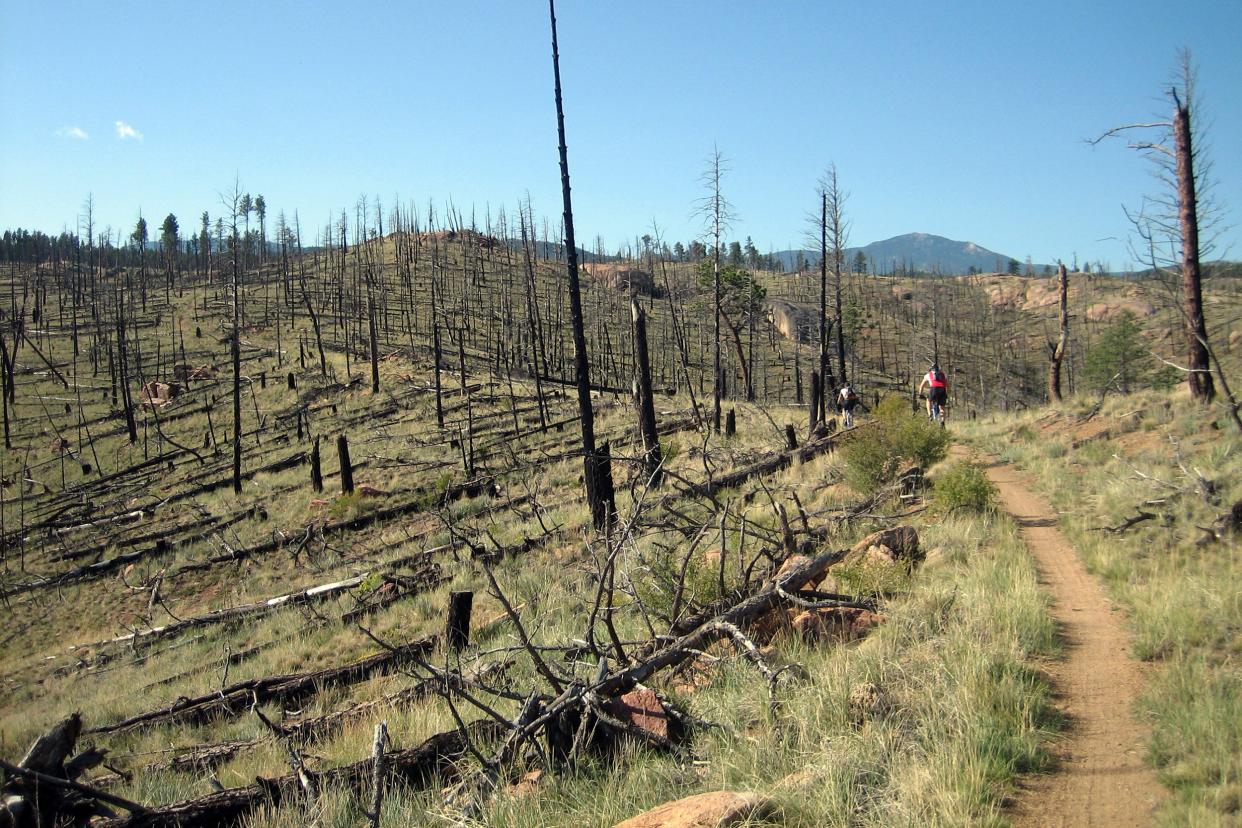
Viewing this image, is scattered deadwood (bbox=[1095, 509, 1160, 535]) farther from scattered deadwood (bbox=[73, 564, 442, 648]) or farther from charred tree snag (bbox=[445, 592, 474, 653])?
scattered deadwood (bbox=[73, 564, 442, 648])

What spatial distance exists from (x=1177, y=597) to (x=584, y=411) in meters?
11.2

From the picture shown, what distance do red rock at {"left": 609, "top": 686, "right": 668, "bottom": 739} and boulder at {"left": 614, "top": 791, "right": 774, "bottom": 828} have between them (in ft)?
3.63

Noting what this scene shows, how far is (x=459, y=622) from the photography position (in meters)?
9.88

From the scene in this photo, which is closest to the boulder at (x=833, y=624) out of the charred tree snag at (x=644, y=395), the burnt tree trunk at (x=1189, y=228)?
the charred tree snag at (x=644, y=395)

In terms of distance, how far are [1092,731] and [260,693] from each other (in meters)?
9.66

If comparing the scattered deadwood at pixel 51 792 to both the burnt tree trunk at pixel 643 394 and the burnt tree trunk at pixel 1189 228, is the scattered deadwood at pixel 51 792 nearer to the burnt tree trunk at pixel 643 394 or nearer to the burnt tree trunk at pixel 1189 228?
the burnt tree trunk at pixel 643 394

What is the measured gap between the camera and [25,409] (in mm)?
51219

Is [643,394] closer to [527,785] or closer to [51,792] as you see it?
[527,785]

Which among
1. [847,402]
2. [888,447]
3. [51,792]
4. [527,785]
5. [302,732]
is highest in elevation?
[847,402]

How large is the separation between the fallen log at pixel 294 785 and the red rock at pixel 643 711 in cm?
115

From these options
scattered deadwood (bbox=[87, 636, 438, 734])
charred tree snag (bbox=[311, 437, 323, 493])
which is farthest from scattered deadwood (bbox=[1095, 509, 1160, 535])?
charred tree snag (bbox=[311, 437, 323, 493])

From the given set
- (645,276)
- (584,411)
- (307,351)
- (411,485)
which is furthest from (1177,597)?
(645,276)

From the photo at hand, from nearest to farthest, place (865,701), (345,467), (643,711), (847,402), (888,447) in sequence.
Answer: (865,701) → (643,711) → (888,447) → (847,402) → (345,467)

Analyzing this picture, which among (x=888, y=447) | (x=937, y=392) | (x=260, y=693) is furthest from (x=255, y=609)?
(x=937, y=392)
